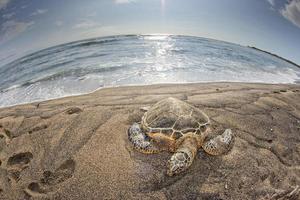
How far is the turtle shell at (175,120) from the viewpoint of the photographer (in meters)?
3.94

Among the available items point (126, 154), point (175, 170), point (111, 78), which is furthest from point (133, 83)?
point (175, 170)

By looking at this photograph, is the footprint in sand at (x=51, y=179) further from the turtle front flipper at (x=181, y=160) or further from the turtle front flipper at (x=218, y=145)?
the turtle front flipper at (x=218, y=145)

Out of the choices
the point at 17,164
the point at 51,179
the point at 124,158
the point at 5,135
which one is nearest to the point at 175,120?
the point at 124,158

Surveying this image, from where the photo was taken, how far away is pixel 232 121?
16.4ft

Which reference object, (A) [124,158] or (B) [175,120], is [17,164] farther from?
(B) [175,120]

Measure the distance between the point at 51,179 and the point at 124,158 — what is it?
42.1 inches

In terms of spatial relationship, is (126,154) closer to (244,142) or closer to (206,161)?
(206,161)

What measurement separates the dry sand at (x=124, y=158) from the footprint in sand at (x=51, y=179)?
0.05ft

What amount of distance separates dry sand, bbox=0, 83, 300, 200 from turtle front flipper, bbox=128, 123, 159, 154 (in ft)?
0.36

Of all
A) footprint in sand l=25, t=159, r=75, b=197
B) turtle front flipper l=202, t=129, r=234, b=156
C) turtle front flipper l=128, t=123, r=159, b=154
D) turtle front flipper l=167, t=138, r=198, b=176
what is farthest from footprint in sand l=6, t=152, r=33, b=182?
turtle front flipper l=202, t=129, r=234, b=156

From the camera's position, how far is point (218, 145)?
3980 millimetres

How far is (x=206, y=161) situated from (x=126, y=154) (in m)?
1.21

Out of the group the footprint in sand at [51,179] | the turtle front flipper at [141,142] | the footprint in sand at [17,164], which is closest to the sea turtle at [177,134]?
the turtle front flipper at [141,142]

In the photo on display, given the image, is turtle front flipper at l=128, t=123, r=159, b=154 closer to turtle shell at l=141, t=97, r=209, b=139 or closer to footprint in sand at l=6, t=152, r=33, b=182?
turtle shell at l=141, t=97, r=209, b=139
